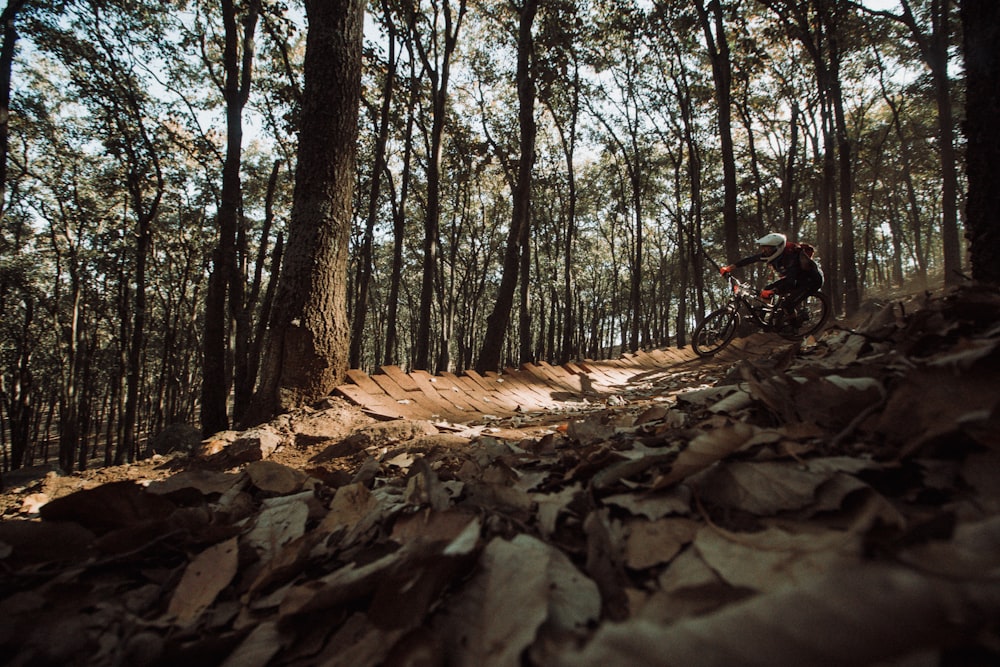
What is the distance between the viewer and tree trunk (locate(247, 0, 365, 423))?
3217 millimetres

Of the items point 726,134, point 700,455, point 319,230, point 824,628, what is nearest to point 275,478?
point 700,455

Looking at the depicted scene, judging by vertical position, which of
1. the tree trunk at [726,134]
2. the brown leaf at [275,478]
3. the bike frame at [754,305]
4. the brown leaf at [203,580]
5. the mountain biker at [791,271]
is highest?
the tree trunk at [726,134]

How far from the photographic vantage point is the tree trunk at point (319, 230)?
3.22 meters

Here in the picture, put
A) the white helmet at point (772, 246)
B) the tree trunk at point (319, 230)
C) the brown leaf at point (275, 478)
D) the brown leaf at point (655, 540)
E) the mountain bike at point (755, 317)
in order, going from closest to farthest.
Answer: the brown leaf at point (655, 540) < the brown leaf at point (275, 478) < the tree trunk at point (319, 230) < the white helmet at point (772, 246) < the mountain bike at point (755, 317)

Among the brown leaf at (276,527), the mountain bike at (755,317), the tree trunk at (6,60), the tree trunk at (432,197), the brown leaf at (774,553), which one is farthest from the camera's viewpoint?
the tree trunk at (432,197)

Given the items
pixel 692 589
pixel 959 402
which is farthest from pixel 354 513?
pixel 959 402

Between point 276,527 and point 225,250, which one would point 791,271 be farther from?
point 225,250

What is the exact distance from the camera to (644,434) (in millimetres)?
1459

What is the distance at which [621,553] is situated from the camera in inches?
29.7

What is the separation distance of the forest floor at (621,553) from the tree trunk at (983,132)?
42.7 inches

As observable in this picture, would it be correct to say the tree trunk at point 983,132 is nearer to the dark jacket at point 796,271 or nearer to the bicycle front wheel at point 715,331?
the dark jacket at point 796,271

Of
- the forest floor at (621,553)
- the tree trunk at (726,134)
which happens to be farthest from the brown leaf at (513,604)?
the tree trunk at (726,134)

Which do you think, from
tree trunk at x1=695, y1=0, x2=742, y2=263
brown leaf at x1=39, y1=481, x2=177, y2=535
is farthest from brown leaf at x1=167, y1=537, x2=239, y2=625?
tree trunk at x1=695, y1=0, x2=742, y2=263

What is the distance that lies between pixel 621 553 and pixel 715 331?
26.7 ft
